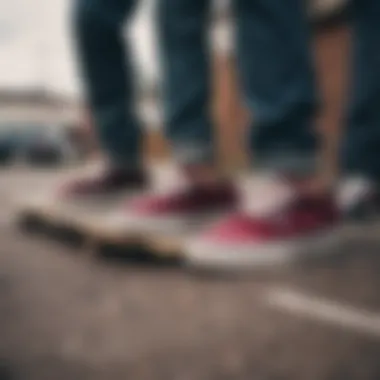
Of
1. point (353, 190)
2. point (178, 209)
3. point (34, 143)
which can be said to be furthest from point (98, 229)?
point (34, 143)

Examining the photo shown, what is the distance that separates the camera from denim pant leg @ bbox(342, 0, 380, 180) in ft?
3.34

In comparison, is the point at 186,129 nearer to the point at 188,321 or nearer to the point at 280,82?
the point at 280,82

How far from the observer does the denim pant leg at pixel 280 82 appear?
876 mm

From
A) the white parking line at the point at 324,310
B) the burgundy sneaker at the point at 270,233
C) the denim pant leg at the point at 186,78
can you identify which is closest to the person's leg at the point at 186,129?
the denim pant leg at the point at 186,78

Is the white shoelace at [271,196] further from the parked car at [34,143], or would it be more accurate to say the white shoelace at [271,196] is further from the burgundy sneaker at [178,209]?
the parked car at [34,143]

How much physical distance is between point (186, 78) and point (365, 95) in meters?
0.24

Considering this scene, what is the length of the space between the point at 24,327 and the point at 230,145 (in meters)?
1.37

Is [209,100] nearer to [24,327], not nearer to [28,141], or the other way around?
[24,327]

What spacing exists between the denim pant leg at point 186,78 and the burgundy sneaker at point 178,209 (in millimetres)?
50

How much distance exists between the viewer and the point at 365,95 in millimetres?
1036

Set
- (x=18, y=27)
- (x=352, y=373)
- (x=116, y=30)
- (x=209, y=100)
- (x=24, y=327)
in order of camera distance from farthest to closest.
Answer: (x=18, y=27)
(x=116, y=30)
(x=209, y=100)
(x=24, y=327)
(x=352, y=373)

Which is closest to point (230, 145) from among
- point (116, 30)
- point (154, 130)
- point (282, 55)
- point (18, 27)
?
point (154, 130)

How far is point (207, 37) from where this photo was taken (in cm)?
113

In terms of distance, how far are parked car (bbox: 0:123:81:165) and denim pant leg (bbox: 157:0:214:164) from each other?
108 centimetres
